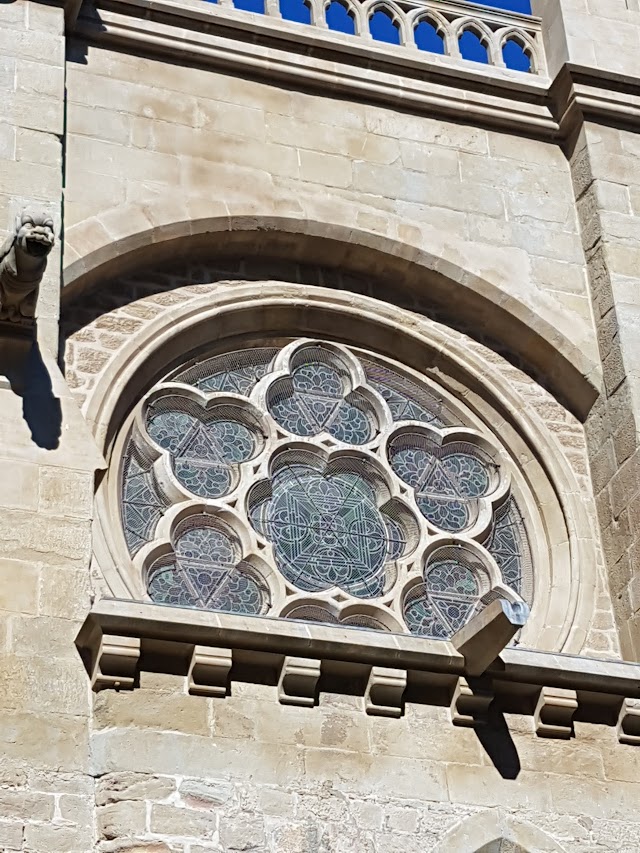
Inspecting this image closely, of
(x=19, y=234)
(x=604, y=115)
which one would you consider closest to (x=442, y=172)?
(x=604, y=115)

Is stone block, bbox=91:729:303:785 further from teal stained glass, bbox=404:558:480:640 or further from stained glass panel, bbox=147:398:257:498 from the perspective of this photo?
stained glass panel, bbox=147:398:257:498

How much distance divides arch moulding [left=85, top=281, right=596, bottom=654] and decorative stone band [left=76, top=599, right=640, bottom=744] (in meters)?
0.94

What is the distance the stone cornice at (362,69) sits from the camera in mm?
11070

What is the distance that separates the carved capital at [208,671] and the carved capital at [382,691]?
0.65 metres

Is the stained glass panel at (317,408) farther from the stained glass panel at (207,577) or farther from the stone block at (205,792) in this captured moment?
the stone block at (205,792)

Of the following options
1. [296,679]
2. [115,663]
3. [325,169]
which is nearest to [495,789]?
[296,679]

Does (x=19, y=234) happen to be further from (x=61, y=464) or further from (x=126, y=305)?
(x=126, y=305)

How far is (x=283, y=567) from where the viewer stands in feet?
31.9

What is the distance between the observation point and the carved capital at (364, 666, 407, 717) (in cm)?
824

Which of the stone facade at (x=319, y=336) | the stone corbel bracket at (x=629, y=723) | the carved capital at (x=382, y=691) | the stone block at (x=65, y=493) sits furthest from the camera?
the stone corbel bracket at (x=629, y=723)

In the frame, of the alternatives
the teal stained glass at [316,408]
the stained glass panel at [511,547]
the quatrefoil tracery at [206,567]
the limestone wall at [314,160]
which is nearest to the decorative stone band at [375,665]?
the quatrefoil tracery at [206,567]

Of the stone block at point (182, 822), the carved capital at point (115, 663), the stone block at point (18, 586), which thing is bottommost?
the stone block at point (182, 822)

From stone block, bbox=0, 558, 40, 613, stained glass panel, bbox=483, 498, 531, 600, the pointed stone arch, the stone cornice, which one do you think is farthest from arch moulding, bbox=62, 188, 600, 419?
the pointed stone arch

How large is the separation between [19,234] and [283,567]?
2411mm
